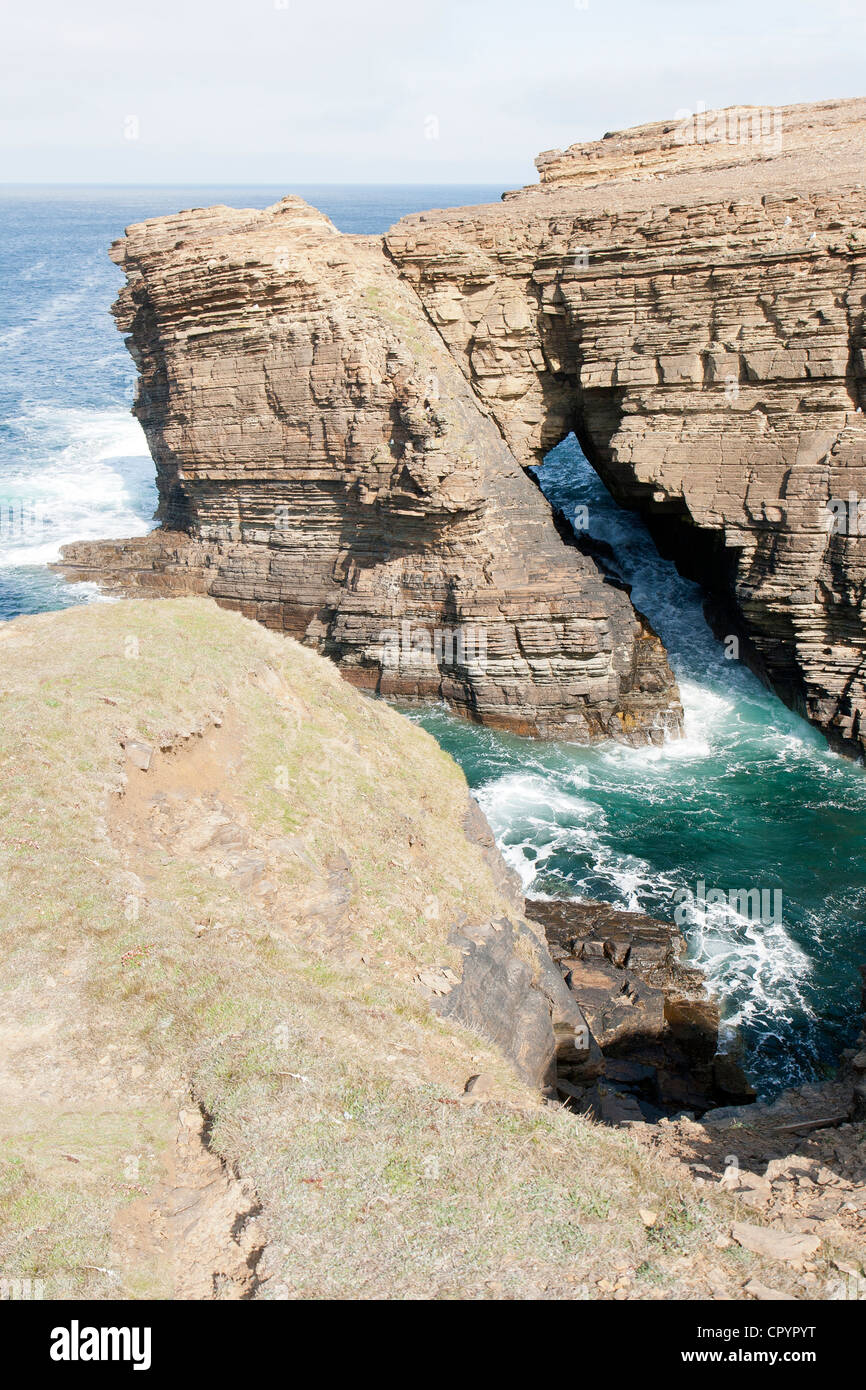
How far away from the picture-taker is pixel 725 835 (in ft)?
88.9

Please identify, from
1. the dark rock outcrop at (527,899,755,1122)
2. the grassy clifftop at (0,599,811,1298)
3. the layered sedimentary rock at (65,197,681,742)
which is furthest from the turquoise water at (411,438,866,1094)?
the grassy clifftop at (0,599,811,1298)

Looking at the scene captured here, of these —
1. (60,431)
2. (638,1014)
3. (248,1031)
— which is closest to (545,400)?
(638,1014)

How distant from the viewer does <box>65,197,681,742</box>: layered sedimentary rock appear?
31375 mm

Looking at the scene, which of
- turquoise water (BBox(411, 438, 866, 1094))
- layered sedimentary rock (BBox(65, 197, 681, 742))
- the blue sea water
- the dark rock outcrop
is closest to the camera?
the dark rock outcrop

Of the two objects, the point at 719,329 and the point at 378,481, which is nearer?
the point at 719,329

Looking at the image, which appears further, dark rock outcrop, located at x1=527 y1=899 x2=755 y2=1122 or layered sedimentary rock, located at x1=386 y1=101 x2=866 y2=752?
layered sedimentary rock, located at x1=386 y1=101 x2=866 y2=752

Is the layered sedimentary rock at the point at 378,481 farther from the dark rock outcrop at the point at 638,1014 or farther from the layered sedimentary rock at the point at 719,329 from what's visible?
the dark rock outcrop at the point at 638,1014

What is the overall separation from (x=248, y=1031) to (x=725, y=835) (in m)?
18.8

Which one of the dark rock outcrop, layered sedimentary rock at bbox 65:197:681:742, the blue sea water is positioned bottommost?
the dark rock outcrop

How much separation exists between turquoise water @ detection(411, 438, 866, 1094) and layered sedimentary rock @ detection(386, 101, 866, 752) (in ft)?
8.30

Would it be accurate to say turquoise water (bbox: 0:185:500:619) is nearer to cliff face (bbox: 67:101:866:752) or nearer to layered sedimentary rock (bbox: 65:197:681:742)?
layered sedimentary rock (bbox: 65:197:681:742)

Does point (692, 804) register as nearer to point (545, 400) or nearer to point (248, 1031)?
point (545, 400)

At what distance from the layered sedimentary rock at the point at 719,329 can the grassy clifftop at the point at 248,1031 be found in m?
17.3
